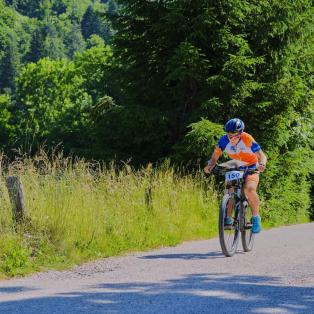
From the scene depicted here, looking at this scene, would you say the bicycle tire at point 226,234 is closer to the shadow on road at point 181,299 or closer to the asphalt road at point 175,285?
the asphalt road at point 175,285

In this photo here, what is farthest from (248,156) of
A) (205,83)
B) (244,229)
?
(205,83)

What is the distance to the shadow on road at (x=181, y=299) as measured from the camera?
5418 mm

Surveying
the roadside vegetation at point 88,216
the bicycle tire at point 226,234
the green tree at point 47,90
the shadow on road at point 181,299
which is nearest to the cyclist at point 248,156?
the bicycle tire at point 226,234

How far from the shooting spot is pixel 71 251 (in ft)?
28.2

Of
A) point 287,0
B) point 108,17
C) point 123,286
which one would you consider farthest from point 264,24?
point 123,286

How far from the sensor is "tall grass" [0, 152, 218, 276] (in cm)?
834

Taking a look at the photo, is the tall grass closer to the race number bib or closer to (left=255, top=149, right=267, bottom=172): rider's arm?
the race number bib

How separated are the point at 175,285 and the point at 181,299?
739 mm

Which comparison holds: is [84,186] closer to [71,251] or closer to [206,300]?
[71,251]

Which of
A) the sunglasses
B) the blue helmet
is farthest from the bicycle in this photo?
the blue helmet

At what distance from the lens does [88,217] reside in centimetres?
959

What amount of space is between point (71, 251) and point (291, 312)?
4.00 m

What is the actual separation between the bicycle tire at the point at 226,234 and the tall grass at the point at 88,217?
1.43 metres

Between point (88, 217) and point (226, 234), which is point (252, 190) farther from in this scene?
point (88, 217)
